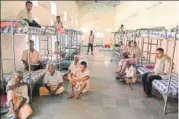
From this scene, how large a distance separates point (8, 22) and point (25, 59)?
1.34 metres

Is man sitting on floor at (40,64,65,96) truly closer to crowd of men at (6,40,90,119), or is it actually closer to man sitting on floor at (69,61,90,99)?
crowd of men at (6,40,90,119)

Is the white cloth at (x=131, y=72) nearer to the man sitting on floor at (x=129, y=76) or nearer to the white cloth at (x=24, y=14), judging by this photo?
the man sitting on floor at (x=129, y=76)

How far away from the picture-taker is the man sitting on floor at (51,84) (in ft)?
14.5

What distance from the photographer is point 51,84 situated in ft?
14.6

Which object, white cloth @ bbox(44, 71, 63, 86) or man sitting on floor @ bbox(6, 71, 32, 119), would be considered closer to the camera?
man sitting on floor @ bbox(6, 71, 32, 119)

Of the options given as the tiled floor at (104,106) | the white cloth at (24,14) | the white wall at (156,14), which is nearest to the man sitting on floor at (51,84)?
the tiled floor at (104,106)

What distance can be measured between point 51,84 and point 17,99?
1.11 meters

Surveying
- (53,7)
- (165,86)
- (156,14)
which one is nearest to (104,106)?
(165,86)

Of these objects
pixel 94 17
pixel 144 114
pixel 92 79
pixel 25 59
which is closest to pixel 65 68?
pixel 92 79

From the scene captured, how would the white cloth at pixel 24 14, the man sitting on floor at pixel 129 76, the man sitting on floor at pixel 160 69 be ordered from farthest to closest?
1. the man sitting on floor at pixel 129 76
2. the white cloth at pixel 24 14
3. the man sitting on floor at pixel 160 69

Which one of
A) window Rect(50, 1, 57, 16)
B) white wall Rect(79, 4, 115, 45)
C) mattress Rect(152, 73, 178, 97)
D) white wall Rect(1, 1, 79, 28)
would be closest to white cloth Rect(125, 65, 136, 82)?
mattress Rect(152, 73, 178, 97)

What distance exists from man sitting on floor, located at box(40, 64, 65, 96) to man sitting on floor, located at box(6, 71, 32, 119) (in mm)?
887

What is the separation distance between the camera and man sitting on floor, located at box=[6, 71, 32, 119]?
10.8ft

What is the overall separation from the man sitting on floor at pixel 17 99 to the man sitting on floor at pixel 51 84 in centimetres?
89
